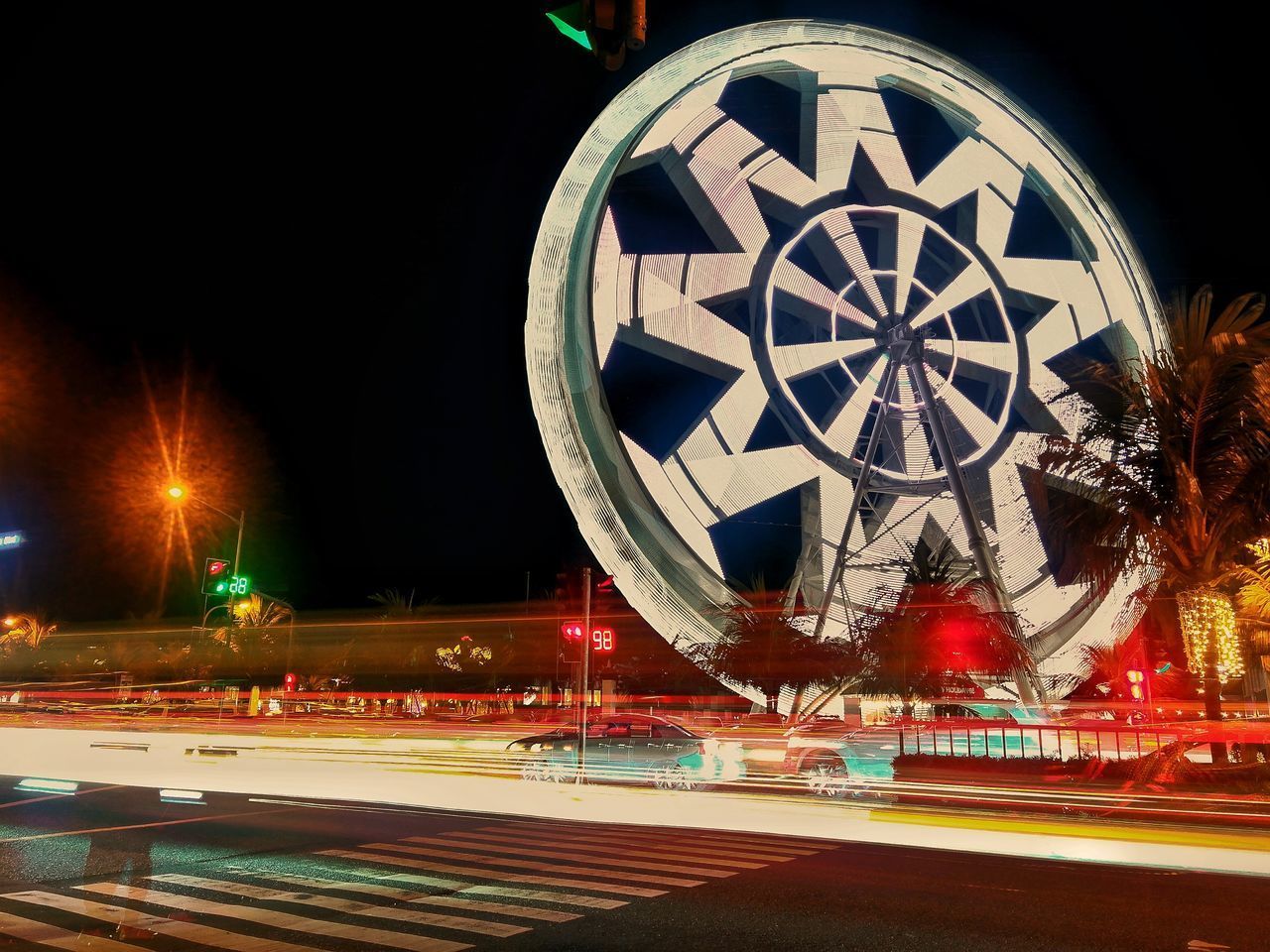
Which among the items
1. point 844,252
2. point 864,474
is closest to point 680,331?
point 844,252

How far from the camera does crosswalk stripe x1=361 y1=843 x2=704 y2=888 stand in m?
7.68

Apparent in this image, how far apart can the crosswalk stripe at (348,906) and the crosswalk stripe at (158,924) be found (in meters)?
0.74

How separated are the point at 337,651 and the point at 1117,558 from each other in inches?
2216

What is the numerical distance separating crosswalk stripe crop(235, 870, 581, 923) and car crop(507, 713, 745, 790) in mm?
8536

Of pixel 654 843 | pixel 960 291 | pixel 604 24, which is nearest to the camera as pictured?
pixel 604 24

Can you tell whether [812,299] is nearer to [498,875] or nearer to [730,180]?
[730,180]

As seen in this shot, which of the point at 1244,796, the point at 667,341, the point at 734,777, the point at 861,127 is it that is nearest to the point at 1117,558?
the point at 1244,796

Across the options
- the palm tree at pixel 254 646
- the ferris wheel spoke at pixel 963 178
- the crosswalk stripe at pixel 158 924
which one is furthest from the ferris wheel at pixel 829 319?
the palm tree at pixel 254 646

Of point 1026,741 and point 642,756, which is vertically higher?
point 1026,741

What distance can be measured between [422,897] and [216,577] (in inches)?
734

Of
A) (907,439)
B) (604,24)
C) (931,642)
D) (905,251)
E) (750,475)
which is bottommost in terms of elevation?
(931,642)

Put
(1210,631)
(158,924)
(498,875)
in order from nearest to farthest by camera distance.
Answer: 1. (158,924)
2. (498,875)
3. (1210,631)

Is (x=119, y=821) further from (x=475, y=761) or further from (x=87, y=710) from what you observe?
(x=87, y=710)

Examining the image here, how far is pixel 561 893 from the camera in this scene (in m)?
7.11
